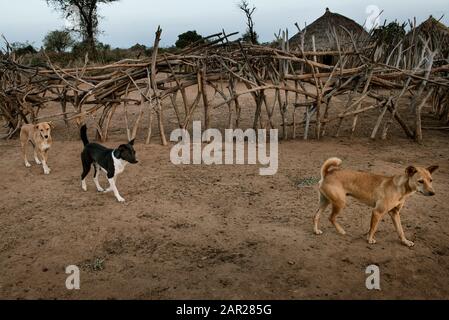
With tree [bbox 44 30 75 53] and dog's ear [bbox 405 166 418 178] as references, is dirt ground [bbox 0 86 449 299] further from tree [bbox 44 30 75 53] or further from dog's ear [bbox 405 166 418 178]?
tree [bbox 44 30 75 53]

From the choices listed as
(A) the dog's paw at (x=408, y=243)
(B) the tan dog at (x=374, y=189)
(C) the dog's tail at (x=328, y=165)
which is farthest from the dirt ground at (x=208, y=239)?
(C) the dog's tail at (x=328, y=165)

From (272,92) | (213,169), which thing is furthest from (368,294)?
(272,92)

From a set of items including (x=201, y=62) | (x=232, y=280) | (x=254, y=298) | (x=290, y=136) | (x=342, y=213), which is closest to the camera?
(x=254, y=298)

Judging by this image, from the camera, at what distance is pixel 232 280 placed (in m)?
3.92

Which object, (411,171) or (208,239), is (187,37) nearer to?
(208,239)

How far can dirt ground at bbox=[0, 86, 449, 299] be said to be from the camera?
3.86 metres

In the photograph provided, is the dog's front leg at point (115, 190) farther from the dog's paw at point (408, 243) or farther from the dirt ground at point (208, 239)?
the dog's paw at point (408, 243)

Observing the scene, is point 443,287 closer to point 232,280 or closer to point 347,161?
point 232,280

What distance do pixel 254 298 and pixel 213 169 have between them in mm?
4029

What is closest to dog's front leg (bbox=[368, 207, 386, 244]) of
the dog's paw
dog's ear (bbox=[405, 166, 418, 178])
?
the dog's paw

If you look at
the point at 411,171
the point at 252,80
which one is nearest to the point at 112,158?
the point at 411,171
